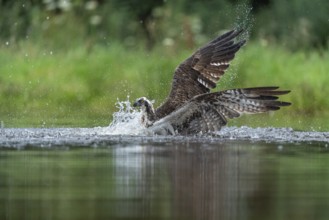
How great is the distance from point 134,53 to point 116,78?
1014 millimetres

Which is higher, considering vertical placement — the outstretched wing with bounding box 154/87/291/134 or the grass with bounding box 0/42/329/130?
the grass with bounding box 0/42/329/130

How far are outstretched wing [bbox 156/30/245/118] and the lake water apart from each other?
74 centimetres

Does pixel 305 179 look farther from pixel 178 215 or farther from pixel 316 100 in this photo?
pixel 316 100

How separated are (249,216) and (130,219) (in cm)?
69

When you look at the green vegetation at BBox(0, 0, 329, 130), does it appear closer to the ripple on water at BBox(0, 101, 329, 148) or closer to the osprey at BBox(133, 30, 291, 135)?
the ripple on water at BBox(0, 101, 329, 148)

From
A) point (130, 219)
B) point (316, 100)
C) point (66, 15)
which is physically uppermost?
point (66, 15)

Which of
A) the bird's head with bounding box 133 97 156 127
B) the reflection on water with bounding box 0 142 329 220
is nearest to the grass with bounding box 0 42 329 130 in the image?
the bird's head with bounding box 133 97 156 127

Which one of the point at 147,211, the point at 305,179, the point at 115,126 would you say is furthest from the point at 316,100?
the point at 147,211

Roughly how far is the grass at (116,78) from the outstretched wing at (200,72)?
2.56 meters

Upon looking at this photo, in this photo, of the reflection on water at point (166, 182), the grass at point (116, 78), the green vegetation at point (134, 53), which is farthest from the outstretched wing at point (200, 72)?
the grass at point (116, 78)

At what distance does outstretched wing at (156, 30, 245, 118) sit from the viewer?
1334cm

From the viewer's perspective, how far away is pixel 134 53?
19016mm

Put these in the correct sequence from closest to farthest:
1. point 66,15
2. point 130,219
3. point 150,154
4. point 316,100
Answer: point 130,219 → point 150,154 → point 316,100 → point 66,15

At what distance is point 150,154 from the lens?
10.7m
